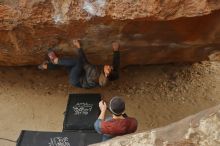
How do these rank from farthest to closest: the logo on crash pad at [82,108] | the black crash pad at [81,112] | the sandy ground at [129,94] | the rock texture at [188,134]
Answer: the sandy ground at [129,94], the logo on crash pad at [82,108], the black crash pad at [81,112], the rock texture at [188,134]

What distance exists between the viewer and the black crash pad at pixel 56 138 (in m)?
5.68

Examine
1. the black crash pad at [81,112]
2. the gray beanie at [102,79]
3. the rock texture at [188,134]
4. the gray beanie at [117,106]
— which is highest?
the gray beanie at [102,79]

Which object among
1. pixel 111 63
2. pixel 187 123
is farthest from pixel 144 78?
pixel 187 123

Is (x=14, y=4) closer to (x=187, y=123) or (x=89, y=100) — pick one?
(x=89, y=100)

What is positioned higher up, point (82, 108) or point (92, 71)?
point (92, 71)

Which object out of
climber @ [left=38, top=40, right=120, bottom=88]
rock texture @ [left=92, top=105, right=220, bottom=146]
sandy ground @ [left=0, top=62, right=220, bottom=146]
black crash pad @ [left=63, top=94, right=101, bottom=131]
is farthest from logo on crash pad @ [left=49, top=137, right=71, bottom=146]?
rock texture @ [left=92, top=105, right=220, bottom=146]

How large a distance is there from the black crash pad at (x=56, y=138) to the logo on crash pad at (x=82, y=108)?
401mm

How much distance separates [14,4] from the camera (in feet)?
17.7

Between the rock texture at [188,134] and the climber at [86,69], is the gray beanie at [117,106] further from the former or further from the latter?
the climber at [86,69]

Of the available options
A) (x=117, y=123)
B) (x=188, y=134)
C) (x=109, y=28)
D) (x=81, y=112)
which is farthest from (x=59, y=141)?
(x=188, y=134)

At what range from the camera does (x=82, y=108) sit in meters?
6.21

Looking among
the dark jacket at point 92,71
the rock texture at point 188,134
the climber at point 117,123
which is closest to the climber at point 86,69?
the dark jacket at point 92,71

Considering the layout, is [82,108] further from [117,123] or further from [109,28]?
[117,123]

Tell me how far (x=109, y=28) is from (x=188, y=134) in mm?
2194
